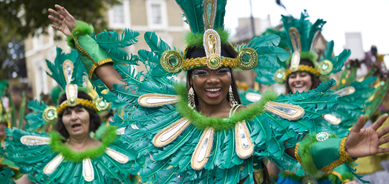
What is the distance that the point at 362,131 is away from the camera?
6.79 ft

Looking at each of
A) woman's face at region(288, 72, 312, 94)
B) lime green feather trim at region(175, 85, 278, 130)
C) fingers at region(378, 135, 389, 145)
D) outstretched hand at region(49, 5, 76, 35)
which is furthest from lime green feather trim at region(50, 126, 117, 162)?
fingers at region(378, 135, 389, 145)

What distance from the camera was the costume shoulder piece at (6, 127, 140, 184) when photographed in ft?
12.4

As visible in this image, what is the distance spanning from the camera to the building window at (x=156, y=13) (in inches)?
818

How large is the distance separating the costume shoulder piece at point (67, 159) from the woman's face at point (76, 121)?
185 millimetres

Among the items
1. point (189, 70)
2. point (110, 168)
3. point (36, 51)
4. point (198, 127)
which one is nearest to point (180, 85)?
point (189, 70)

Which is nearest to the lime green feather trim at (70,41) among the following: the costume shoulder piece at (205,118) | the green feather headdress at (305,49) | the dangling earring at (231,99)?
the costume shoulder piece at (205,118)

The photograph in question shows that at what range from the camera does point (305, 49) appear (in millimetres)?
4629

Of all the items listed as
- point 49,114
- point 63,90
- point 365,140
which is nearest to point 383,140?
point 365,140

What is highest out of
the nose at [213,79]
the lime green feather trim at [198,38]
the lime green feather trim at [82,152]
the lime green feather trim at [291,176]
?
the lime green feather trim at [198,38]

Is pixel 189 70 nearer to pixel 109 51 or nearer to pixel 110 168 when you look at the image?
pixel 109 51

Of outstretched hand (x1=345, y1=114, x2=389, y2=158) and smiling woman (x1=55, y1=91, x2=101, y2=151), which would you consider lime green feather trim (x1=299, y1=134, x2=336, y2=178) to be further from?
smiling woman (x1=55, y1=91, x2=101, y2=151)

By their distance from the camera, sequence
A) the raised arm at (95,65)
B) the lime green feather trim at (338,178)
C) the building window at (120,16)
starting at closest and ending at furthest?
the raised arm at (95,65) → the lime green feather trim at (338,178) → the building window at (120,16)

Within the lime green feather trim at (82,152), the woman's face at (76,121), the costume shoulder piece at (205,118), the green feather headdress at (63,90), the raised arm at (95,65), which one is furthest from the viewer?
the green feather headdress at (63,90)

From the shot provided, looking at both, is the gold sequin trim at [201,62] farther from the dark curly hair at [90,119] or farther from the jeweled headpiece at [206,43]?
the dark curly hair at [90,119]
